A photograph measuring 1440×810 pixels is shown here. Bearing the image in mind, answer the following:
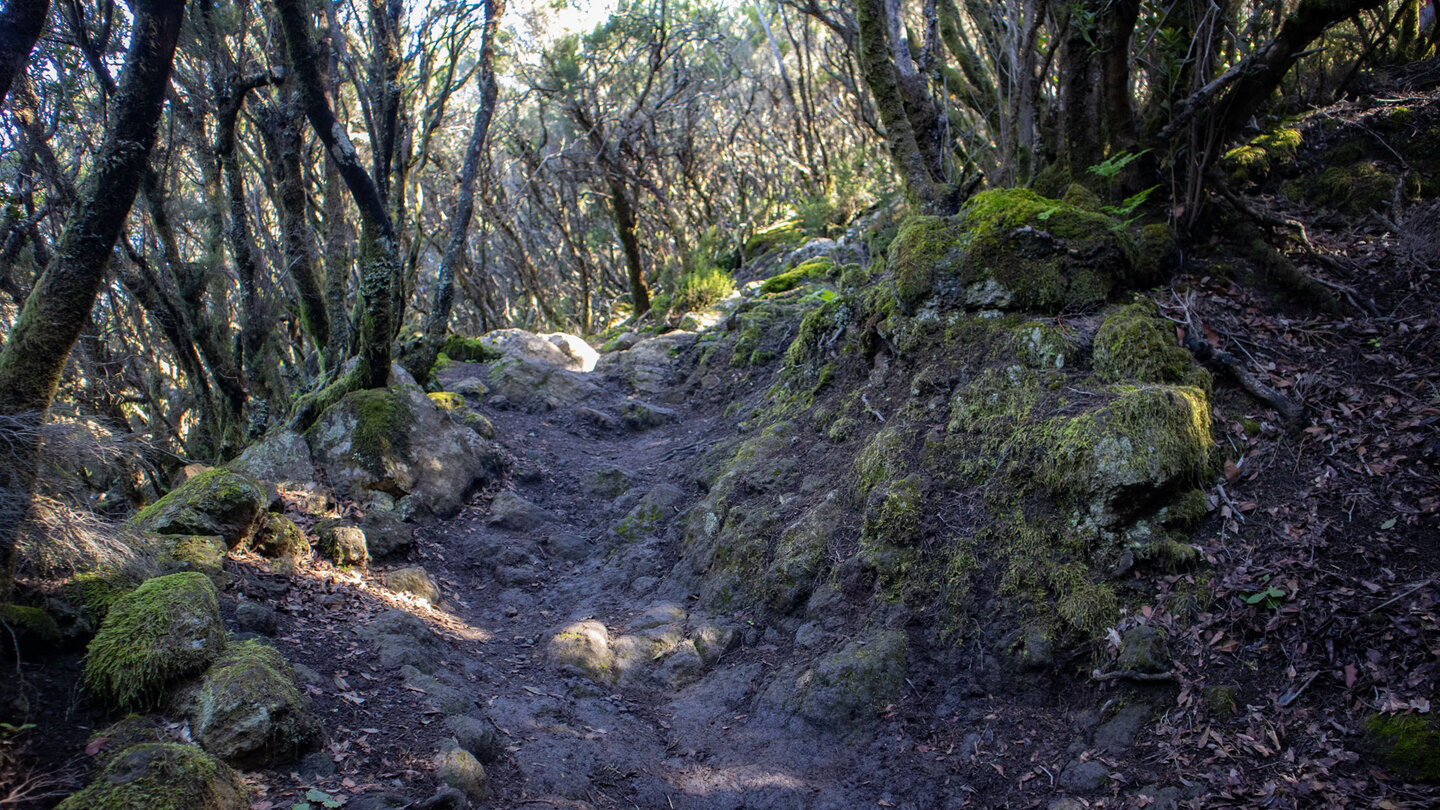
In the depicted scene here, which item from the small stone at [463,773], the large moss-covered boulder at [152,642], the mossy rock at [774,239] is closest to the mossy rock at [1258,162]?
the small stone at [463,773]

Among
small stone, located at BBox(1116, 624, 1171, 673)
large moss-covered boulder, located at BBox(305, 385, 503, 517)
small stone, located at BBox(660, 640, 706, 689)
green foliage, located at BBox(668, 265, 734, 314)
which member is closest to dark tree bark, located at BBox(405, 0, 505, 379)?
large moss-covered boulder, located at BBox(305, 385, 503, 517)

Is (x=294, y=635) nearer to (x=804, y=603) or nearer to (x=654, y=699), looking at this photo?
(x=654, y=699)

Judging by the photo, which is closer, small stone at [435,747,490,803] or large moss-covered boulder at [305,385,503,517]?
small stone at [435,747,490,803]

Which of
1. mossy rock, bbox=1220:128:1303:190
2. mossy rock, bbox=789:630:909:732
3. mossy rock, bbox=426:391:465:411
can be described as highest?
mossy rock, bbox=426:391:465:411

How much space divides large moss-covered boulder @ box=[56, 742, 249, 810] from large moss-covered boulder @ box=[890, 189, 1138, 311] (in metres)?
5.61

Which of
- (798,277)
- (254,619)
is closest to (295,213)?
(254,619)

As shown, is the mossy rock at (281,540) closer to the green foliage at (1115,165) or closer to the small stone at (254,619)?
the small stone at (254,619)

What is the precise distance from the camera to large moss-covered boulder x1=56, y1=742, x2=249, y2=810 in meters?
2.46

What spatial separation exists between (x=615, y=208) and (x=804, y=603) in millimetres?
12912

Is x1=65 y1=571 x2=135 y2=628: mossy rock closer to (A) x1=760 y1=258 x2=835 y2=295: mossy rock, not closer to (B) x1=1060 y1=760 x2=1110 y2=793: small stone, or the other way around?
(B) x1=1060 y1=760 x2=1110 y2=793: small stone

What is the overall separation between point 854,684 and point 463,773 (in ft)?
7.31

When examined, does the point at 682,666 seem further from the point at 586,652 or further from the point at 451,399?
the point at 451,399

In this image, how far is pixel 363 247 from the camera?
7.28m

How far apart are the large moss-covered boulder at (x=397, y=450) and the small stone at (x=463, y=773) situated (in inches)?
156
